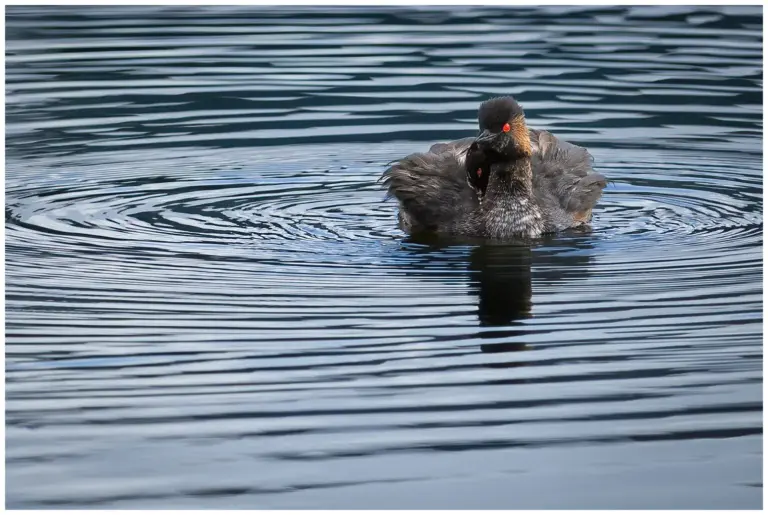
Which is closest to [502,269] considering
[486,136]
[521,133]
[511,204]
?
[511,204]

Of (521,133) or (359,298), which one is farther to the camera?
(521,133)

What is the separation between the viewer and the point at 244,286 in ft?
32.1

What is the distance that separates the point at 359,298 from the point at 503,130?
257 centimetres

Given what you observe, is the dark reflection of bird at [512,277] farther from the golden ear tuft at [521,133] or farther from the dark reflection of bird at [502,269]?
the golden ear tuft at [521,133]

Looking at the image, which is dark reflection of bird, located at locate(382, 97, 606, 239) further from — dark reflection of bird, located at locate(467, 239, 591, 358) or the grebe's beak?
dark reflection of bird, located at locate(467, 239, 591, 358)

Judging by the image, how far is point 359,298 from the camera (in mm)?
9508

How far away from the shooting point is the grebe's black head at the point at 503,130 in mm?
11375

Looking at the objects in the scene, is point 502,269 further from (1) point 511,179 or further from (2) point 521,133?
(2) point 521,133

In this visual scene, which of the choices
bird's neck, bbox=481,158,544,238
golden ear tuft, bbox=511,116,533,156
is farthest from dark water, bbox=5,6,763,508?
golden ear tuft, bbox=511,116,533,156

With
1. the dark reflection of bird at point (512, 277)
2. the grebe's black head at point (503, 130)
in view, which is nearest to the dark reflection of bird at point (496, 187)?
the grebe's black head at point (503, 130)

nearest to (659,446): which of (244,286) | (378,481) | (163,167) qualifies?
(378,481)

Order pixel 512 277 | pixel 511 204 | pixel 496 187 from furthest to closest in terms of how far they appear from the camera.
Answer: pixel 496 187 < pixel 511 204 < pixel 512 277

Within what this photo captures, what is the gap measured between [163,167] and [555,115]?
15.1ft

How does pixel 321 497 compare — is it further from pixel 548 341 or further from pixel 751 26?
pixel 751 26
